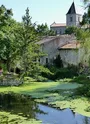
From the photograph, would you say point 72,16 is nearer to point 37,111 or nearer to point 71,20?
point 71,20

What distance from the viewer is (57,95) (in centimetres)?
2514

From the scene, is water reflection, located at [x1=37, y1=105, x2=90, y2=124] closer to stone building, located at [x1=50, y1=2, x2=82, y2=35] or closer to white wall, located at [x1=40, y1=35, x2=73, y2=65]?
white wall, located at [x1=40, y1=35, x2=73, y2=65]

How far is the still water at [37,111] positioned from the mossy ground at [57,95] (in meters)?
0.76

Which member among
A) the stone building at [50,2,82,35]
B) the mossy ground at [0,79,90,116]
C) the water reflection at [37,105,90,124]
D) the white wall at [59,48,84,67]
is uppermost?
the stone building at [50,2,82,35]

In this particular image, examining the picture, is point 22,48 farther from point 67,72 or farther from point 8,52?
point 67,72

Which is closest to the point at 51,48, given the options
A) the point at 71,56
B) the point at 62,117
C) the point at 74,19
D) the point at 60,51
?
the point at 60,51

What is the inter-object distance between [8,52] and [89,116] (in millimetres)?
19361

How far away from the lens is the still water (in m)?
17.6

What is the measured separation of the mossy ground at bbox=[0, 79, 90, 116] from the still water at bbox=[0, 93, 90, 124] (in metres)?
0.76

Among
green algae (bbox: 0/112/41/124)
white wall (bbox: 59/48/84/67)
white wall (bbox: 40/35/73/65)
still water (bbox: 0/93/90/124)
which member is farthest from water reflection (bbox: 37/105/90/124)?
white wall (bbox: 40/35/73/65)

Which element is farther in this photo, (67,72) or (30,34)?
(67,72)

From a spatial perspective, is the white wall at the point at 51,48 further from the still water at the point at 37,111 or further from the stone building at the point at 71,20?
the stone building at the point at 71,20

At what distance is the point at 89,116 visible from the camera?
59.7 feet

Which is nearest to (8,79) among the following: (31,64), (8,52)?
(31,64)
